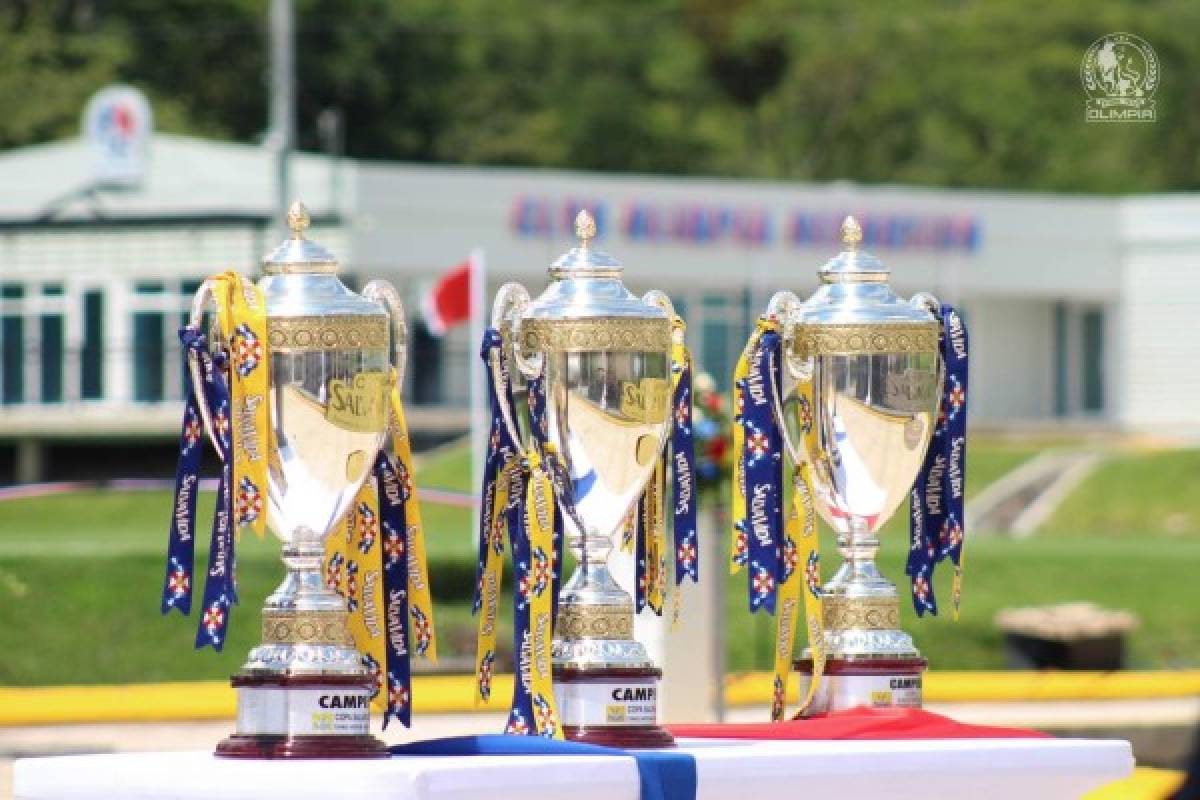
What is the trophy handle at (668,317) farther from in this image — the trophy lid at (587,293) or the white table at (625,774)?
the white table at (625,774)

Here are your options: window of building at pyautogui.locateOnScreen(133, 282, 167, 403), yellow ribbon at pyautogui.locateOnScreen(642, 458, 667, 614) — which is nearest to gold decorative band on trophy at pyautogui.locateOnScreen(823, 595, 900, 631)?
yellow ribbon at pyautogui.locateOnScreen(642, 458, 667, 614)

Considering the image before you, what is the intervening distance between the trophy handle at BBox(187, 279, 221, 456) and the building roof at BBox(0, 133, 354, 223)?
1112 inches

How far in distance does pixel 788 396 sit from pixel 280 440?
1.89m

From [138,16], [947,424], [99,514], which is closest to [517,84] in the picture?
[138,16]

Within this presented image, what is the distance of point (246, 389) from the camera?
7.00m

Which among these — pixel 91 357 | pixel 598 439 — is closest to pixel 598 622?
pixel 598 439

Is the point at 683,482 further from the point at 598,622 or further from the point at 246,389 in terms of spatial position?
the point at 246,389

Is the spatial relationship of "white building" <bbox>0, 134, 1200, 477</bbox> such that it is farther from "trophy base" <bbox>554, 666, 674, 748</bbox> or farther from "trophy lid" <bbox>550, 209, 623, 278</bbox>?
"trophy base" <bbox>554, 666, 674, 748</bbox>

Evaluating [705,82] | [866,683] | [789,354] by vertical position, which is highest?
[705,82]

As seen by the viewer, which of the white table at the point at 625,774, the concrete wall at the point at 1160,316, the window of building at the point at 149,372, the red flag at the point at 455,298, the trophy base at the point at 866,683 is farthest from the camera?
the concrete wall at the point at 1160,316

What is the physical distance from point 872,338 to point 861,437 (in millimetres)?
281

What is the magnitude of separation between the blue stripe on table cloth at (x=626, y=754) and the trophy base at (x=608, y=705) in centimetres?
25

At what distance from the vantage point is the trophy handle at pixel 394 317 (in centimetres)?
747

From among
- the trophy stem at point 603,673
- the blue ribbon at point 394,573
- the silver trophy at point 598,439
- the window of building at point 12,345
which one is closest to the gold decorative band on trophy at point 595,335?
the silver trophy at point 598,439
